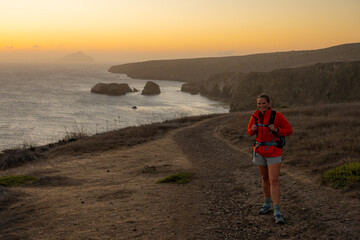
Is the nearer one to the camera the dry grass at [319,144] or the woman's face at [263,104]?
the woman's face at [263,104]

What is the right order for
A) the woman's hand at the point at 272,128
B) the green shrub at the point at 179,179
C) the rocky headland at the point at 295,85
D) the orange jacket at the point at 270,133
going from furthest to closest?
the rocky headland at the point at 295,85 → the green shrub at the point at 179,179 → the orange jacket at the point at 270,133 → the woman's hand at the point at 272,128

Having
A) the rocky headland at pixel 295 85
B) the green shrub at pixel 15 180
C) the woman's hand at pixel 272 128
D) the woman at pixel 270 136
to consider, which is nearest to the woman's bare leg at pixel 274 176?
the woman at pixel 270 136

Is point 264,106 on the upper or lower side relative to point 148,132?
upper

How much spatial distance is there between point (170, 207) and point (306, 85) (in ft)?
199

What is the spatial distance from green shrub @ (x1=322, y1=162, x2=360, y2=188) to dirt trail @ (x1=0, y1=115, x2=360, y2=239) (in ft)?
1.32

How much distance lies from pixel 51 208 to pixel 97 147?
12.5m

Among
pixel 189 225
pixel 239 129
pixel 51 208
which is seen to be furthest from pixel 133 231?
pixel 239 129

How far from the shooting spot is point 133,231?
702 centimetres

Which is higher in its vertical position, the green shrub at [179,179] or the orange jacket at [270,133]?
the orange jacket at [270,133]

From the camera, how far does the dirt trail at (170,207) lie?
22.4ft

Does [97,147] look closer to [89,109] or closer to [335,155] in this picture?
[335,155]

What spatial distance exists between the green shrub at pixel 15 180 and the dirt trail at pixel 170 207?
704 millimetres

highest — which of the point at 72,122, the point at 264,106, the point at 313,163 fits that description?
the point at 264,106

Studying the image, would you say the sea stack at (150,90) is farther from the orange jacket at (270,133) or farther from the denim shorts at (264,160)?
the orange jacket at (270,133)
